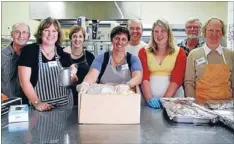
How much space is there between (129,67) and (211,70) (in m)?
0.54

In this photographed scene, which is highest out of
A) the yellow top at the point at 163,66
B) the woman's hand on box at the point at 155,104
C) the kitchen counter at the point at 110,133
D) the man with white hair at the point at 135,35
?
the man with white hair at the point at 135,35

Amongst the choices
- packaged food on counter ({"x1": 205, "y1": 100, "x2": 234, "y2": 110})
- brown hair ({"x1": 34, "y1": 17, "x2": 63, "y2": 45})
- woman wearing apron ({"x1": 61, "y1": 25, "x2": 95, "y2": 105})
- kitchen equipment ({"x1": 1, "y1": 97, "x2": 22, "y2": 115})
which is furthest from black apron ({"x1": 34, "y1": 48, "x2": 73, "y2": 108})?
packaged food on counter ({"x1": 205, "y1": 100, "x2": 234, "y2": 110})

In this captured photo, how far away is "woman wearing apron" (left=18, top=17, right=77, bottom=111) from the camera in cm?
158

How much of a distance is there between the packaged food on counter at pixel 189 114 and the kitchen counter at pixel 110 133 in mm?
27

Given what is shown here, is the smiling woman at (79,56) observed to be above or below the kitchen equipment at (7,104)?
above

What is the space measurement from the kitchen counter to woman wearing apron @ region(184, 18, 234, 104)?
612mm

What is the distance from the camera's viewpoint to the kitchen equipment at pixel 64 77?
154cm

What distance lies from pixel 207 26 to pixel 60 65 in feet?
3.38

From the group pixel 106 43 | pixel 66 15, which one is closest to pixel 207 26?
pixel 106 43

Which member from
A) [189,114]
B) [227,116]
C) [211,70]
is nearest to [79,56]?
[211,70]

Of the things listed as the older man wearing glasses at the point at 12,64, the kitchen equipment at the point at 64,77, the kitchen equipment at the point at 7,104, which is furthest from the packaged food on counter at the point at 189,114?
the older man wearing glasses at the point at 12,64

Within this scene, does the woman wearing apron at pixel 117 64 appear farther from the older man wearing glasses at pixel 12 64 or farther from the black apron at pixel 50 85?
the older man wearing glasses at pixel 12 64

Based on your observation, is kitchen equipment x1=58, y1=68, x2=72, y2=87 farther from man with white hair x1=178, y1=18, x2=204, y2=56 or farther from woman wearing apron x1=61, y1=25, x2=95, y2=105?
man with white hair x1=178, y1=18, x2=204, y2=56

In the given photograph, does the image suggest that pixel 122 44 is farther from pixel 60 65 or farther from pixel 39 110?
pixel 39 110
